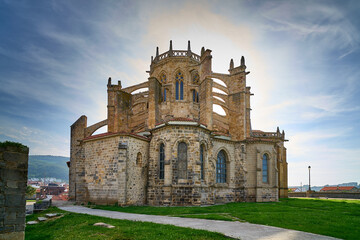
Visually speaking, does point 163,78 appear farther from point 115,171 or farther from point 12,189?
point 12,189

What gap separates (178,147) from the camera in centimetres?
1988

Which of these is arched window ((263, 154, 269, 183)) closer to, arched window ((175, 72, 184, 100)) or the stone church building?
the stone church building

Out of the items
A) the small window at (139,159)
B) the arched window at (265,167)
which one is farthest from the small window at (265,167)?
the small window at (139,159)

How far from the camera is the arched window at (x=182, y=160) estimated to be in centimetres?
1941

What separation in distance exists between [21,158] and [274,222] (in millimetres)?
9714

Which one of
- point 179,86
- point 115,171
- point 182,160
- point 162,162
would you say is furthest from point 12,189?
point 179,86

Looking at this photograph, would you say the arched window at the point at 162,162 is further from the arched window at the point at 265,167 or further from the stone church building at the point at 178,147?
the arched window at the point at 265,167

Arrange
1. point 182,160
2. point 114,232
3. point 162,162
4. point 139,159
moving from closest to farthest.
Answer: point 114,232
point 182,160
point 139,159
point 162,162

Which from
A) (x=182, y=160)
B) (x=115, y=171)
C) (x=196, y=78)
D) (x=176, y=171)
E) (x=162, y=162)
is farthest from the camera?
(x=196, y=78)

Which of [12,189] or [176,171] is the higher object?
[12,189]

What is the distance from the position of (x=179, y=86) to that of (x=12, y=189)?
23.3m

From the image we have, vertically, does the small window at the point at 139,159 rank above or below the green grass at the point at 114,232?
above

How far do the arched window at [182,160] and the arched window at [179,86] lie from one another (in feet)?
31.1

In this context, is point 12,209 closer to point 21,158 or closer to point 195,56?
point 21,158
